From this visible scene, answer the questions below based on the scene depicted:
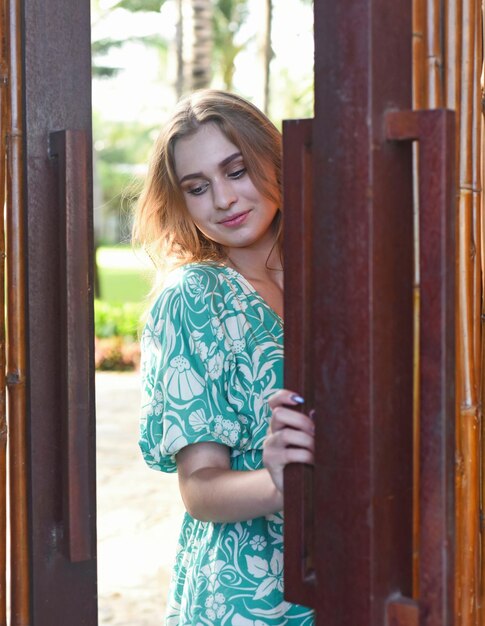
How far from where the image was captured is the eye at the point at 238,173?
1649mm

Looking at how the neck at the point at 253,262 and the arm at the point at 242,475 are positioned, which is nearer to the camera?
the arm at the point at 242,475

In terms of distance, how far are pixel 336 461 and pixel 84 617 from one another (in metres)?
0.62

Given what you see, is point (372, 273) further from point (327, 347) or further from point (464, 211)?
point (464, 211)

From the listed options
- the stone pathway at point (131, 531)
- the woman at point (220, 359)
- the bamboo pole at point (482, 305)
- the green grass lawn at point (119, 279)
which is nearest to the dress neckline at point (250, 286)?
the woman at point (220, 359)

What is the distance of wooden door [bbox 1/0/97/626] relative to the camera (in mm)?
1349

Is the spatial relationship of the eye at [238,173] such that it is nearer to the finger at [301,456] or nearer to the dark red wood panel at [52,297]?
the dark red wood panel at [52,297]

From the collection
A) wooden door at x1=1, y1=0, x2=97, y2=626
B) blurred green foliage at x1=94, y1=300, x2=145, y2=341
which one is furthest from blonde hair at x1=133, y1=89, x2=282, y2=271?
blurred green foliage at x1=94, y1=300, x2=145, y2=341

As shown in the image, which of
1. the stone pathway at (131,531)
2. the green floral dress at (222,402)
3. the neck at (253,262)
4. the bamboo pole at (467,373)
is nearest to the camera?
the bamboo pole at (467,373)

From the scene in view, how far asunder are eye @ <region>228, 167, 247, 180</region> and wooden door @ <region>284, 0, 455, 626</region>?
0.64 meters

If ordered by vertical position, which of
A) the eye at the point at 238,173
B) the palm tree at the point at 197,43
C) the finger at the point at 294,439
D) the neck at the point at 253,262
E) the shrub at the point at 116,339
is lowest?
the shrub at the point at 116,339

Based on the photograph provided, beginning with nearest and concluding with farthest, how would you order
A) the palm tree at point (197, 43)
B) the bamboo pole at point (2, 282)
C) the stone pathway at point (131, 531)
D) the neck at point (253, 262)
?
1. the bamboo pole at point (2, 282)
2. the neck at point (253, 262)
3. the stone pathway at point (131, 531)
4. the palm tree at point (197, 43)

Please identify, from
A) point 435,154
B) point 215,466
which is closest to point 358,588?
point 435,154

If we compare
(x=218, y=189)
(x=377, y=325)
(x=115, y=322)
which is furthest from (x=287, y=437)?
(x=115, y=322)

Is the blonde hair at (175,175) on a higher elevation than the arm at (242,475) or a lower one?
higher
